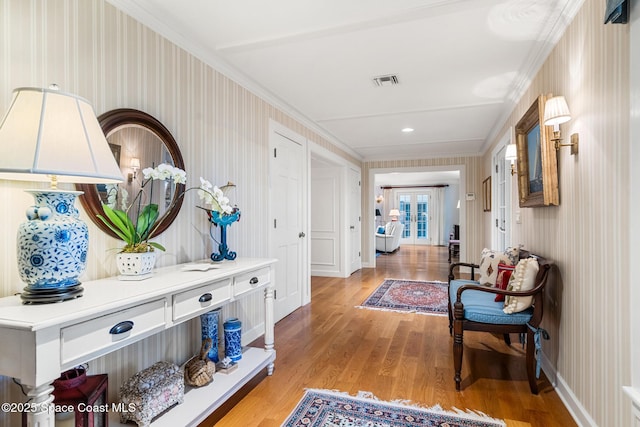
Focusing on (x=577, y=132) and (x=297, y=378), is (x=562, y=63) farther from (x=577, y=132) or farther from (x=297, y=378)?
A: (x=297, y=378)

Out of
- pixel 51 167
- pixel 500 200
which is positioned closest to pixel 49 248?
pixel 51 167

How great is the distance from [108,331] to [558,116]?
251 centimetres

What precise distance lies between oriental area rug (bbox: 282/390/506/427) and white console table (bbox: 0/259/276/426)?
1.45ft

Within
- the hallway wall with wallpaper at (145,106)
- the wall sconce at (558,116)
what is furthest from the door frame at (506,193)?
the hallway wall with wallpaper at (145,106)

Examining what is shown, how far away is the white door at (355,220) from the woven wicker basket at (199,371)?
4.53 metres

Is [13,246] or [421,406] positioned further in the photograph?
[421,406]

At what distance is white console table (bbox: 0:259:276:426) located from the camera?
1.04 meters

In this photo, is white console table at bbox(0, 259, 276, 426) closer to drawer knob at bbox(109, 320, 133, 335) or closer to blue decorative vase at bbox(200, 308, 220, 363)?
drawer knob at bbox(109, 320, 133, 335)

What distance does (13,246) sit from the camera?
139 centimetres

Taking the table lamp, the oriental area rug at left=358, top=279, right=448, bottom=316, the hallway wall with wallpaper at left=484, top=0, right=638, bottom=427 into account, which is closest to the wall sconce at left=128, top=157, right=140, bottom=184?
the table lamp

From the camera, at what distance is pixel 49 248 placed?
1.18 meters

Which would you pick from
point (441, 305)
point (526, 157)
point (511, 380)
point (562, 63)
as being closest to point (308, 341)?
point (511, 380)

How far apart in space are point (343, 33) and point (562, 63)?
1.41m

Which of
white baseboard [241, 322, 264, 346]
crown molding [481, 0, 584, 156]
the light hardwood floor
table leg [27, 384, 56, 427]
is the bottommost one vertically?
the light hardwood floor
